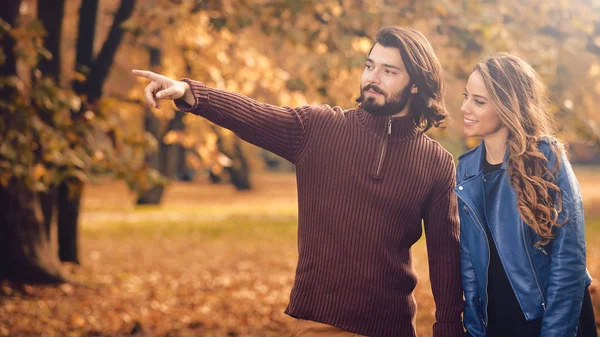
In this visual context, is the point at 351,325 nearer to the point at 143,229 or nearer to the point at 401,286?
the point at 401,286

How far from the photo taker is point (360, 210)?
10.1 ft

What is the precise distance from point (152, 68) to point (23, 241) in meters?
3.33

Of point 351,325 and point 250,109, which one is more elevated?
point 250,109

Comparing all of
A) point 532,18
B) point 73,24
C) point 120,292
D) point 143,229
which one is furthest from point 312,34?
point 143,229

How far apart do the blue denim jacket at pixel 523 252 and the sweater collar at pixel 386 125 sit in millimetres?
294

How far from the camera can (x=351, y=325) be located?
10.0 ft

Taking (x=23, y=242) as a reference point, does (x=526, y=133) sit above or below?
above

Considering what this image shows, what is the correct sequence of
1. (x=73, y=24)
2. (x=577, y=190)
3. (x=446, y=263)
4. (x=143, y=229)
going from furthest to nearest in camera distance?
(x=143, y=229) → (x=73, y=24) → (x=446, y=263) → (x=577, y=190)

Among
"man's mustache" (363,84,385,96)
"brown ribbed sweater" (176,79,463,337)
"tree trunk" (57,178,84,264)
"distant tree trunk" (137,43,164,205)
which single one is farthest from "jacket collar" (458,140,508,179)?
"distant tree trunk" (137,43,164,205)

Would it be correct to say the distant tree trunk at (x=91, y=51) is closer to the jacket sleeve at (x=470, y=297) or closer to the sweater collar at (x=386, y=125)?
the sweater collar at (x=386, y=125)

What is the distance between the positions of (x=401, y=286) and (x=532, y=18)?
6.67m

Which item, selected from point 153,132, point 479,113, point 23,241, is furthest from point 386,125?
point 153,132

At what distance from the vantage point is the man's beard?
317cm

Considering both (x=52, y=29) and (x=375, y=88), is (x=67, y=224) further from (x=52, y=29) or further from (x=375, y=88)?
(x=375, y=88)
